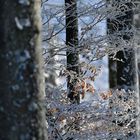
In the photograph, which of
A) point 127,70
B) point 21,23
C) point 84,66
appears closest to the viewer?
point 21,23

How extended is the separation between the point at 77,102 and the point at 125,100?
0.85 meters

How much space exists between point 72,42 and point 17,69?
203 inches

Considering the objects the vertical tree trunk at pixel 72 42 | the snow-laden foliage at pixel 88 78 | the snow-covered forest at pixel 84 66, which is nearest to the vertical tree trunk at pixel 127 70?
the snow-covered forest at pixel 84 66

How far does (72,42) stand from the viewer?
30.9 feet

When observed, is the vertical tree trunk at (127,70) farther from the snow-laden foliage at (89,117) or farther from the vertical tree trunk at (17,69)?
the vertical tree trunk at (17,69)

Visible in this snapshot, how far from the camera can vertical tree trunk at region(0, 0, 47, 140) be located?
14.0 ft

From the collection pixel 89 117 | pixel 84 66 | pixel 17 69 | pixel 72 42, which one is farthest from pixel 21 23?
pixel 72 42

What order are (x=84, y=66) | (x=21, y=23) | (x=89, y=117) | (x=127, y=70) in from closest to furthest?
1. (x=21, y=23)
2. (x=89, y=117)
3. (x=84, y=66)
4. (x=127, y=70)

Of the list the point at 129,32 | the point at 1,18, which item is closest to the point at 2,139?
the point at 1,18

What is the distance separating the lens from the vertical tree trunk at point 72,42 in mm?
9164

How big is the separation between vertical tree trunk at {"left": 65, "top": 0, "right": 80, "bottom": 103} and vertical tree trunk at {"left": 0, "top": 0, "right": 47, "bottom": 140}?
15.5ft

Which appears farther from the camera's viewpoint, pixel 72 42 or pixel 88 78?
pixel 72 42

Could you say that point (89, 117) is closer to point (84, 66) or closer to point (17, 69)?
point (84, 66)

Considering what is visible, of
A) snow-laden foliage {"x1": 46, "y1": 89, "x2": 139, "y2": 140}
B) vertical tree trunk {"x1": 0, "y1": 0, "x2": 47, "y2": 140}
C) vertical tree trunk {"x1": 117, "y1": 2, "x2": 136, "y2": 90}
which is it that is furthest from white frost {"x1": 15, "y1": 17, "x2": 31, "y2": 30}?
vertical tree trunk {"x1": 117, "y1": 2, "x2": 136, "y2": 90}
